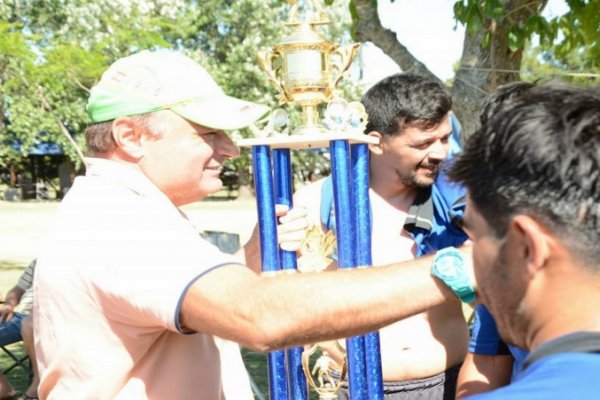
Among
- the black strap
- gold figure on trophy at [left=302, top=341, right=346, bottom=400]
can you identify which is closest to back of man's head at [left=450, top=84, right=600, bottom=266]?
the black strap

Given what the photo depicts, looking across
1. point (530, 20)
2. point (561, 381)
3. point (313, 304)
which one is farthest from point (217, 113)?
point (530, 20)

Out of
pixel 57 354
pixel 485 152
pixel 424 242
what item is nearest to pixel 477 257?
pixel 485 152

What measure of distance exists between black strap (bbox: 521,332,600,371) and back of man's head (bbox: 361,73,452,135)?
1.97 metres

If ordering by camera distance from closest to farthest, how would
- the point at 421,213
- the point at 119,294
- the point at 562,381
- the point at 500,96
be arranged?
the point at 562,381
the point at 119,294
the point at 500,96
the point at 421,213

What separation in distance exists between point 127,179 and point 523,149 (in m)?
1.10

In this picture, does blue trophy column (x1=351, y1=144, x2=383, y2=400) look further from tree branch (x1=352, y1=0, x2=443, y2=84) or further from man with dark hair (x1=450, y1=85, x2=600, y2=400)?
tree branch (x1=352, y1=0, x2=443, y2=84)

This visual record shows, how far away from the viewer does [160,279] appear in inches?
69.4

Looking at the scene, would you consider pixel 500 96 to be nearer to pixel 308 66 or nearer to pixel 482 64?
pixel 308 66

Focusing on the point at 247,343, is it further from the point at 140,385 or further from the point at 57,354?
the point at 57,354

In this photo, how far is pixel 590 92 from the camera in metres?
1.32

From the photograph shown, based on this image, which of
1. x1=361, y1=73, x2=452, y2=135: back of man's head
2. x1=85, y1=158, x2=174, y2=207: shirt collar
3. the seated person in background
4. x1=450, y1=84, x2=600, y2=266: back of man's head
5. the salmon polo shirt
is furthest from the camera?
the seated person in background

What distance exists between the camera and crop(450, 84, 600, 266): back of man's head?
121 centimetres

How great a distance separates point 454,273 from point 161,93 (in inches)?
34.4

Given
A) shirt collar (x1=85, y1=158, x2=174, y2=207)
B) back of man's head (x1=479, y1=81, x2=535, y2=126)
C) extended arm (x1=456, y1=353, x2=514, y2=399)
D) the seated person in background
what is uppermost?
back of man's head (x1=479, y1=81, x2=535, y2=126)
